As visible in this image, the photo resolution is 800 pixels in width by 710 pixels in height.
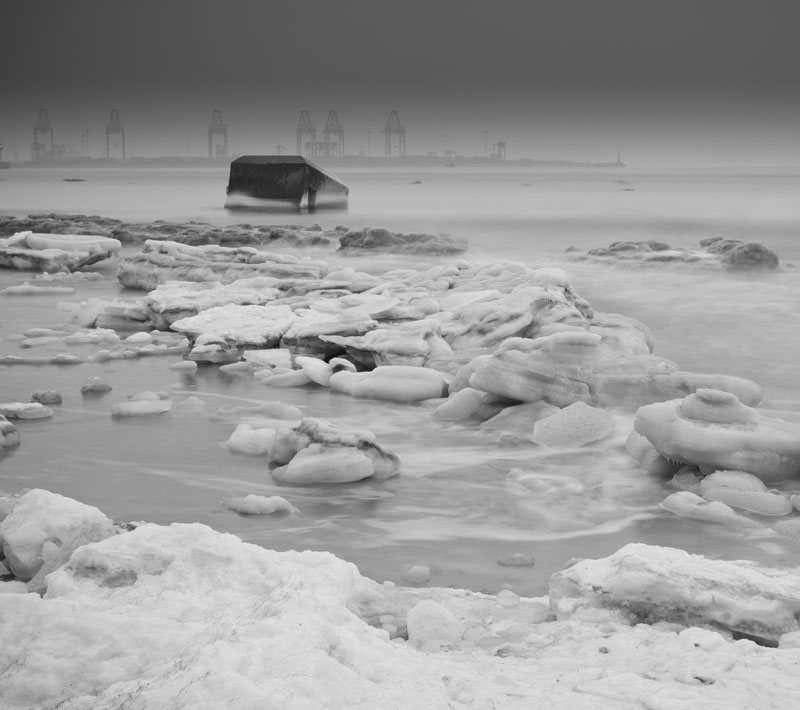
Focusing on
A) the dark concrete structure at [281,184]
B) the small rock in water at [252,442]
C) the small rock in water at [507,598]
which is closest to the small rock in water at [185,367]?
the small rock in water at [252,442]

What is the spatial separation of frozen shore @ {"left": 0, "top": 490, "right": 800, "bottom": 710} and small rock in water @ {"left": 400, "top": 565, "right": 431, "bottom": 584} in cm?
30

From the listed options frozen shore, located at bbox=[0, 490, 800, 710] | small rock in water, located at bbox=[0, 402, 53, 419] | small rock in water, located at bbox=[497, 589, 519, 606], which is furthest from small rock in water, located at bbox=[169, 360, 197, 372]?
small rock in water, located at bbox=[497, 589, 519, 606]

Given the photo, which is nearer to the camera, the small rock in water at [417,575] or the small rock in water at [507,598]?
the small rock in water at [507,598]

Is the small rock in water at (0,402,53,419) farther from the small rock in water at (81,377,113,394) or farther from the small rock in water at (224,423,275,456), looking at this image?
the small rock in water at (224,423,275,456)

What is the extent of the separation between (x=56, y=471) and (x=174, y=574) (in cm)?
226

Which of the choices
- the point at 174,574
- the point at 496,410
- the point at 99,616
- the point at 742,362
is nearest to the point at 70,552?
the point at 174,574

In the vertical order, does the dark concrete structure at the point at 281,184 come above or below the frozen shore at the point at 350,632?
above

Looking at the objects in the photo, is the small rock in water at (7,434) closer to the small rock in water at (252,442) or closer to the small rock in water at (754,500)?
the small rock in water at (252,442)

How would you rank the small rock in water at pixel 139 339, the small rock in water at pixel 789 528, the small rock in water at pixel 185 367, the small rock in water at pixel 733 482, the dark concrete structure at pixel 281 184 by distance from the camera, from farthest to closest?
the dark concrete structure at pixel 281 184, the small rock in water at pixel 139 339, the small rock in water at pixel 185 367, the small rock in water at pixel 733 482, the small rock in water at pixel 789 528

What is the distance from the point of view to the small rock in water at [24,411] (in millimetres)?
5777

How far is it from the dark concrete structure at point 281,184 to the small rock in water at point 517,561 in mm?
24861

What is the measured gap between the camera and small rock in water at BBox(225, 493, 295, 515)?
4.13m

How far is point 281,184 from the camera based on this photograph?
2798cm

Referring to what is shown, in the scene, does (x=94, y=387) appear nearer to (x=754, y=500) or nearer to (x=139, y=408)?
(x=139, y=408)
